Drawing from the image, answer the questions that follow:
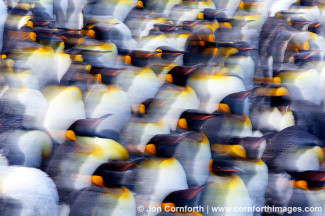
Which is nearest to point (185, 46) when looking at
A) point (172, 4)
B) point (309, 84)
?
point (172, 4)

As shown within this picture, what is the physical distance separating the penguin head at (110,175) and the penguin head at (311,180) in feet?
0.84

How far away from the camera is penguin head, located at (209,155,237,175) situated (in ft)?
2.51

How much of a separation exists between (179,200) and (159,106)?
15 centimetres

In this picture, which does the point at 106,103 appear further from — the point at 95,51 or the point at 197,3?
the point at 197,3

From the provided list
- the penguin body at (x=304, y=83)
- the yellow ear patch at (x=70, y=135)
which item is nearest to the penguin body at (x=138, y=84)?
the yellow ear patch at (x=70, y=135)

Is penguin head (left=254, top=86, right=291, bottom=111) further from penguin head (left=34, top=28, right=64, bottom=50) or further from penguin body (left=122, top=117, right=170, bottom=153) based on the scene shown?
penguin head (left=34, top=28, right=64, bottom=50)

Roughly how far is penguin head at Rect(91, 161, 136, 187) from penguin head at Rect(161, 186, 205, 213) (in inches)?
2.8

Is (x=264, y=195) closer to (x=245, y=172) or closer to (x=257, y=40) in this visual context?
(x=245, y=172)

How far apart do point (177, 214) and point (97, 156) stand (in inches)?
5.8

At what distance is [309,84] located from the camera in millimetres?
838

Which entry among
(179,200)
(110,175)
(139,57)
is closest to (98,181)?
(110,175)

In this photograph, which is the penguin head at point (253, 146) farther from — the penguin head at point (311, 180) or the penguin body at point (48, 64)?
the penguin body at point (48, 64)

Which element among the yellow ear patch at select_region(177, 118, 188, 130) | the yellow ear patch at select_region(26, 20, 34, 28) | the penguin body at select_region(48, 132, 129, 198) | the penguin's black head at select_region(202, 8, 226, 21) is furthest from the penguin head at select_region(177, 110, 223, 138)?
the yellow ear patch at select_region(26, 20, 34, 28)

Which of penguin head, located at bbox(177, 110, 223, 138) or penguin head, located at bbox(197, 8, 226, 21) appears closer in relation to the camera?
penguin head, located at bbox(177, 110, 223, 138)
